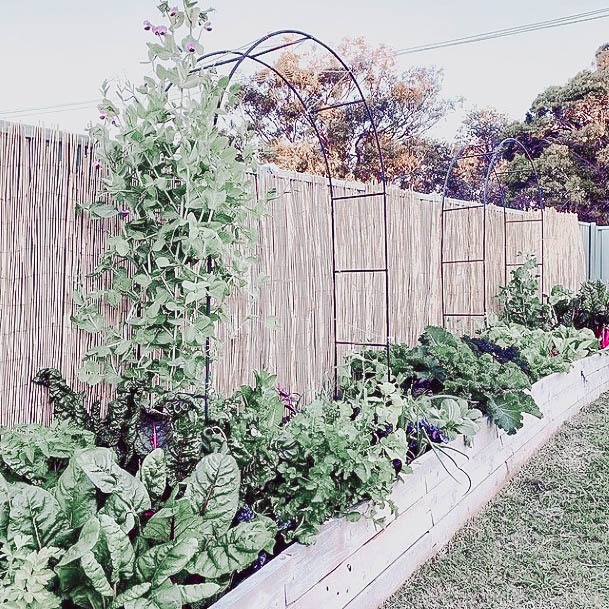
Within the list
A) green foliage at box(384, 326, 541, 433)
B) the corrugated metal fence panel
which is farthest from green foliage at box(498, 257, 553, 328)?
the corrugated metal fence panel

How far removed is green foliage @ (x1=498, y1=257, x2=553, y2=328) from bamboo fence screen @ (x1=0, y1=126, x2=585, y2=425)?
0.15m

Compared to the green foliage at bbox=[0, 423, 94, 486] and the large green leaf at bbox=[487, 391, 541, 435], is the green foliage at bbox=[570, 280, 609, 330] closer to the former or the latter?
the large green leaf at bbox=[487, 391, 541, 435]

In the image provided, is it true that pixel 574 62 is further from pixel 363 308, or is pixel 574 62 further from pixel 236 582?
pixel 236 582

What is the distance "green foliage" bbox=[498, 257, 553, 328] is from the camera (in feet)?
19.8

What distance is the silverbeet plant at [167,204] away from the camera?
2258 millimetres

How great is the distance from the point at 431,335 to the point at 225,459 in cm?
228

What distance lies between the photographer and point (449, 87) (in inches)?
750

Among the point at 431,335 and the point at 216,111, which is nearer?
the point at 216,111

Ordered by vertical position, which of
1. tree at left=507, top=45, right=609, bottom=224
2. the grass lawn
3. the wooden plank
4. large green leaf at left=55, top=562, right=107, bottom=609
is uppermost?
tree at left=507, top=45, right=609, bottom=224

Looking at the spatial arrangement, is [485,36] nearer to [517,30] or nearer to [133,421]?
[517,30]

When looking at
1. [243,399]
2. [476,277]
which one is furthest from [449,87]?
[243,399]

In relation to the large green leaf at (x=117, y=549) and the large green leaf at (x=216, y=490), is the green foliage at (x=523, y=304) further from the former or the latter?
the large green leaf at (x=117, y=549)

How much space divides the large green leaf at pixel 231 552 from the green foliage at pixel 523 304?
4676mm

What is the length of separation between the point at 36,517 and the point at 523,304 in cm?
512
